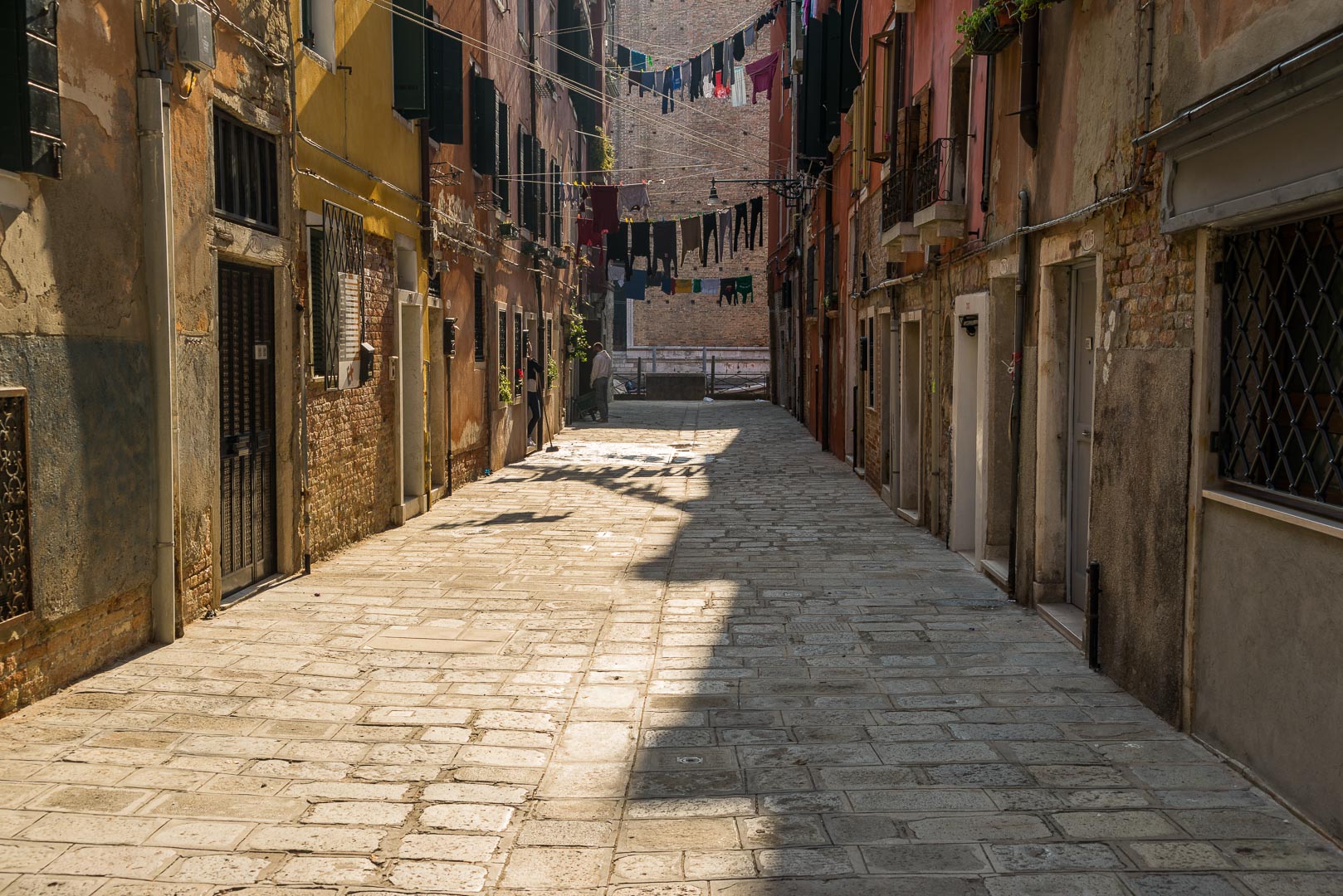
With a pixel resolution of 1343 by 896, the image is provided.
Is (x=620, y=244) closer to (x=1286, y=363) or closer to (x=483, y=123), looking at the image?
(x=483, y=123)

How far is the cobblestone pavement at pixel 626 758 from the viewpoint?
3900mm

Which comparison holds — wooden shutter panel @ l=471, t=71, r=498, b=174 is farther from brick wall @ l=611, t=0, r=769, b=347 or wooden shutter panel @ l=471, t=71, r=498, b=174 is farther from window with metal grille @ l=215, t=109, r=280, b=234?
brick wall @ l=611, t=0, r=769, b=347

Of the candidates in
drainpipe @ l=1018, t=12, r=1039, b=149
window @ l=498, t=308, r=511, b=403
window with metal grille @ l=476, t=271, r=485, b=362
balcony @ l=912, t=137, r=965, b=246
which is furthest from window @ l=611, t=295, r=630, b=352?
drainpipe @ l=1018, t=12, r=1039, b=149

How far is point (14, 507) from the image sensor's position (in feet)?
17.6

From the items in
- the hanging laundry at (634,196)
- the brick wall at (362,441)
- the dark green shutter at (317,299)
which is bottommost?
the brick wall at (362,441)

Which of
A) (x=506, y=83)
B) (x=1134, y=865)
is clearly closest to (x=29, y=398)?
(x=1134, y=865)

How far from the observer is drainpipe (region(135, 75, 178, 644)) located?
648 centimetres

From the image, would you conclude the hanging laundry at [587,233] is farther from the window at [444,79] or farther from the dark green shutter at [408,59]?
the dark green shutter at [408,59]

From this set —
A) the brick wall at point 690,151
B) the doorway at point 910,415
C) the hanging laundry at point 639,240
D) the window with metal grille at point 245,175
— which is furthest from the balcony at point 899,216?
the brick wall at point 690,151

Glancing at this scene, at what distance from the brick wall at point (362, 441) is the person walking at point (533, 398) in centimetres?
753

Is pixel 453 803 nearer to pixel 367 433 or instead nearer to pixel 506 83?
pixel 367 433

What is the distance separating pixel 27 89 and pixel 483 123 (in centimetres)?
1001

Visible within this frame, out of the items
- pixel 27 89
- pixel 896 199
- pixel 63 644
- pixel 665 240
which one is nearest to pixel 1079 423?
pixel 896 199

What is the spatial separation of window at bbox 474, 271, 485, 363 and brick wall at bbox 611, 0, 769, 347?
2911 cm
